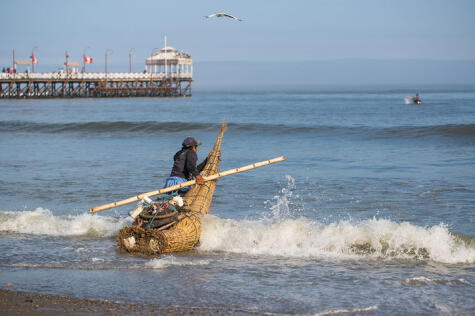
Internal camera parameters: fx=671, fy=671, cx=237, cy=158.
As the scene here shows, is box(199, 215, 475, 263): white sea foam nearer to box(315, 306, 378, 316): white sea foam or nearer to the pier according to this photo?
box(315, 306, 378, 316): white sea foam

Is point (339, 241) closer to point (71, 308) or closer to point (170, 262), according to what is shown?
point (170, 262)

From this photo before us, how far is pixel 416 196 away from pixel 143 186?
6.39 meters

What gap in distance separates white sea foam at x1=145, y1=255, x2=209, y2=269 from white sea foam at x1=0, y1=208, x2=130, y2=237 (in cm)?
219

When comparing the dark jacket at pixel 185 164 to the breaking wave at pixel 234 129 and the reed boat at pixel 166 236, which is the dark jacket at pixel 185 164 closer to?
the reed boat at pixel 166 236

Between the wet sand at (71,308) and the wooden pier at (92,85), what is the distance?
62959mm

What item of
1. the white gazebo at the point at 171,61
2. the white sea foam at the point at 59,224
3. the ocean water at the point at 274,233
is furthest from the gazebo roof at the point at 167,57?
the white sea foam at the point at 59,224

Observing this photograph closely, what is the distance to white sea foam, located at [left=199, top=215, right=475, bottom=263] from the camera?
30.9 feet

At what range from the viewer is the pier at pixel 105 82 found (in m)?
68.5

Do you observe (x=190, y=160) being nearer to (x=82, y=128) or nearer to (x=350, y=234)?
(x=350, y=234)

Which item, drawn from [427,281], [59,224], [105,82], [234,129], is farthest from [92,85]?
[427,281]

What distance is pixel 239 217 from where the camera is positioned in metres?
12.4

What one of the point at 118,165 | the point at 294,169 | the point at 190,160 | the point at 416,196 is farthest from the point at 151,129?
the point at 190,160

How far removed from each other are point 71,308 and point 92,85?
74.7m

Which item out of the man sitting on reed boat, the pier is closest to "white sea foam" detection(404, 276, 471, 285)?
the man sitting on reed boat
